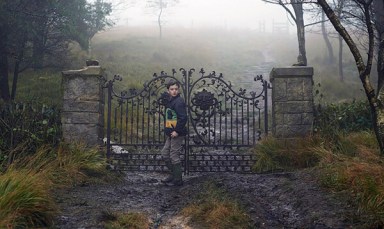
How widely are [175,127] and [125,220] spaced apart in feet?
7.89

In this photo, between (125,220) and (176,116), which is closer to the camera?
(125,220)

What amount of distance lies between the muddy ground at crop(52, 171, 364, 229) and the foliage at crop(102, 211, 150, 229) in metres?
0.09

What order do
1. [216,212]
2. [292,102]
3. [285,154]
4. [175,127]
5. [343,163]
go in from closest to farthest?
[216,212]
[343,163]
[175,127]
[285,154]
[292,102]

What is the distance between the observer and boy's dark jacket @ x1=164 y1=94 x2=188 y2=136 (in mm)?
6402

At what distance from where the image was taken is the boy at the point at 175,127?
21.0ft

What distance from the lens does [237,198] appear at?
17.0 feet

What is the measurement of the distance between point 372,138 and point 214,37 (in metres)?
32.0

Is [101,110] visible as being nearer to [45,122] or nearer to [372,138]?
[45,122]

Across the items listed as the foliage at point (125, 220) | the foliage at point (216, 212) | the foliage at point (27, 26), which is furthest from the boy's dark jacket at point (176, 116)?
the foliage at point (27, 26)

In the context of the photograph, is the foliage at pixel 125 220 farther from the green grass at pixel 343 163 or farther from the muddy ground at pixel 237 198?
the green grass at pixel 343 163

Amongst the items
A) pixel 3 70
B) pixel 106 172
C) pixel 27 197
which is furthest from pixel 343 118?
pixel 3 70

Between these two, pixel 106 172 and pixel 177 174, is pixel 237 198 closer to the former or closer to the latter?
pixel 177 174

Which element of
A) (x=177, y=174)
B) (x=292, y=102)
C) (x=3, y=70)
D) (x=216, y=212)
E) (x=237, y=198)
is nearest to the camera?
(x=216, y=212)

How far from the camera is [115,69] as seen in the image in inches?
657
